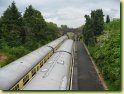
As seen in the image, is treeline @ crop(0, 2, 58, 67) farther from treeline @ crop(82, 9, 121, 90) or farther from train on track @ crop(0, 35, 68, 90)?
train on track @ crop(0, 35, 68, 90)

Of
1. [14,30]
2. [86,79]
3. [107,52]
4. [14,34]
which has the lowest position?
[86,79]

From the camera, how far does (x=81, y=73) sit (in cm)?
2638

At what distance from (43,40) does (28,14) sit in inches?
262

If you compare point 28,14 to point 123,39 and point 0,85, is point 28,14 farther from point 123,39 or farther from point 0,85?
→ point 123,39

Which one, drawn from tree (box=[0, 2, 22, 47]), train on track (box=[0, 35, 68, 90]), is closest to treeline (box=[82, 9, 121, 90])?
train on track (box=[0, 35, 68, 90])

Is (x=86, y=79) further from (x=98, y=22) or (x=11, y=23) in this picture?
(x=11, y=23)

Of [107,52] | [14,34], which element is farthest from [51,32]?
[107,52]

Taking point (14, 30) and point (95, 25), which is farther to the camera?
point (14, 30)

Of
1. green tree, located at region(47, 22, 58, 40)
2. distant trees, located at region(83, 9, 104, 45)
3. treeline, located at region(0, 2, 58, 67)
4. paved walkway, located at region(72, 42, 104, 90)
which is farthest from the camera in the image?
green tree, located at region(47, 22, 58, 40)

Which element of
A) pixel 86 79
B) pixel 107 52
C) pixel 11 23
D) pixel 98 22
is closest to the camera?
pixel 86 79

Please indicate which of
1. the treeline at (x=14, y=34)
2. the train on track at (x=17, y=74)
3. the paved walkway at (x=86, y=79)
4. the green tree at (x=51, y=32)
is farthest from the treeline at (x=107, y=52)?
the green tree at (x=51, y=32)

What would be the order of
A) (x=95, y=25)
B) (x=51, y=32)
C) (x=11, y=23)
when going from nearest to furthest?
(x=95, y=25) < (x=11, y=23) < (x=51, y=32)

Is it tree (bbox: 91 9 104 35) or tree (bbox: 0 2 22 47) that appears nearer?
tree (bbox: 91 9 104 35)

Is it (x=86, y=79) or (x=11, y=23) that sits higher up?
(x=11, y=23)
